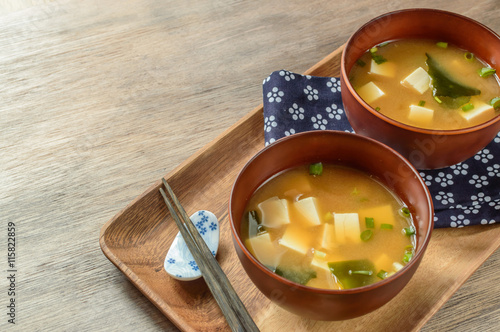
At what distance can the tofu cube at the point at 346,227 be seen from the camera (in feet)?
3.45

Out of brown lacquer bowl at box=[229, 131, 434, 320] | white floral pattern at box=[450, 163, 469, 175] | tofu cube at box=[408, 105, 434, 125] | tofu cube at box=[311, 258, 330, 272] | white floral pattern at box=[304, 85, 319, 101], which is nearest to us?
brown lacquer bowl at box=[229, 131, 434, 320]

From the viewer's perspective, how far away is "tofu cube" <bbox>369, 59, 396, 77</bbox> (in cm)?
134

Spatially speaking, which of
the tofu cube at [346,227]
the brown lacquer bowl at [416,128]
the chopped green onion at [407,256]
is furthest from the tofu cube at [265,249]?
the brown lacquer bowl at [416,128]

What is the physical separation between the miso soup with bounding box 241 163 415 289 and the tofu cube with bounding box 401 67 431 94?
0.97 ft

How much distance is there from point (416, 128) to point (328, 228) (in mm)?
289

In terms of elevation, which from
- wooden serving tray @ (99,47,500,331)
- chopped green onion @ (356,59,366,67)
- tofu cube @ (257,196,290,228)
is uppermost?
chopped green onion @ (356,59,366,67)

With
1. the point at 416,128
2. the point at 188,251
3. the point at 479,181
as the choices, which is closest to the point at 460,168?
the point at 479,181

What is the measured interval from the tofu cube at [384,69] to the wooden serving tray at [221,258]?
362mm

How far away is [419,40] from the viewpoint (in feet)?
4.68

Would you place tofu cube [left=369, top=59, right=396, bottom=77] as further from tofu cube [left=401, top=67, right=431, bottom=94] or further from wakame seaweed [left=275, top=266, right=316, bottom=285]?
wakame seaweed [left=275, top=266, right=316, bottom=285]

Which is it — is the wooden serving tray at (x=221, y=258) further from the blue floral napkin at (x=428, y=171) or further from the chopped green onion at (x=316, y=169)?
the chopped green onion at (x=316, y=169)

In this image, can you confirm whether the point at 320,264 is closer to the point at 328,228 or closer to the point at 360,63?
the point at 328,228

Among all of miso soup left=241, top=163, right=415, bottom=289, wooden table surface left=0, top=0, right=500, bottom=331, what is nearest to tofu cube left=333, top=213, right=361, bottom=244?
miso soup left=241, top=163, right=415, bottom=289

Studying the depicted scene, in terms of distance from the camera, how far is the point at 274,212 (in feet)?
3.59
